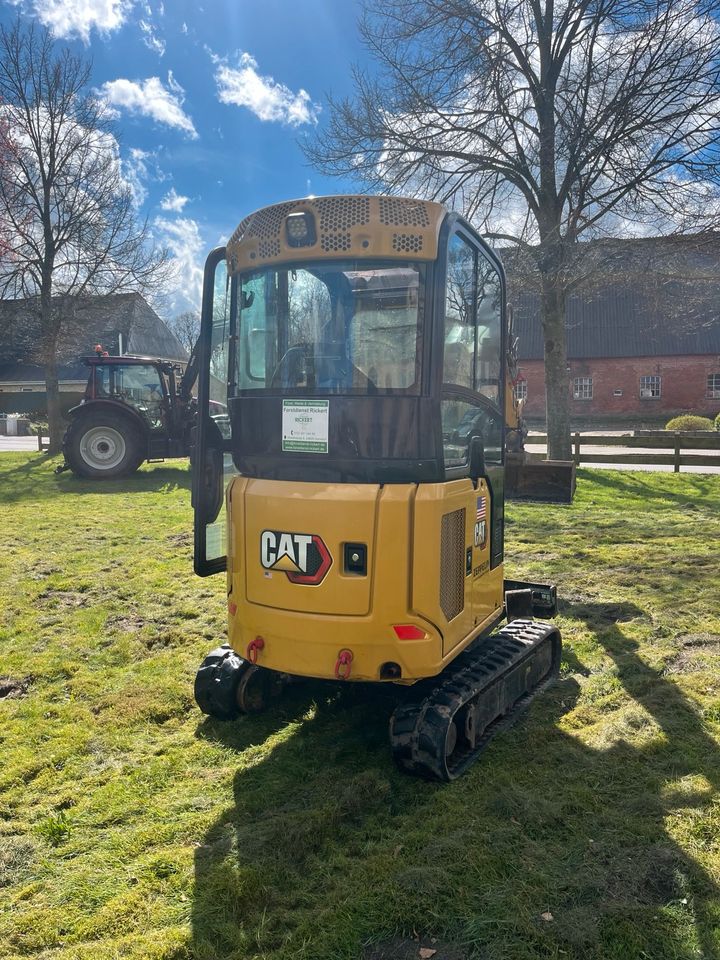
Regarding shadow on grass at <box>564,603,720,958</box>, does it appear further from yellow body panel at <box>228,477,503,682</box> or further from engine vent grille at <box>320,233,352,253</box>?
engine vent grille at <box>320,233,352,253</box>

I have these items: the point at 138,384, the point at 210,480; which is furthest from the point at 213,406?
the point at 138,384

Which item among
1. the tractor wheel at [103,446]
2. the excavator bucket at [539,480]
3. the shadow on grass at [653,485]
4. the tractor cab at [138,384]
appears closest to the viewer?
the excavator bucket at [539,480]

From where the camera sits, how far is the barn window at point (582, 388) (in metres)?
39.1

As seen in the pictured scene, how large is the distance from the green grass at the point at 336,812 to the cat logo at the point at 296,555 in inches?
42.1

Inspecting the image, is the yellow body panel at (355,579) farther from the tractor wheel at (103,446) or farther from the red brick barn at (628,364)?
the red brick barn at (628,364)

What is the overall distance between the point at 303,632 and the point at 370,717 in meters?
1.16

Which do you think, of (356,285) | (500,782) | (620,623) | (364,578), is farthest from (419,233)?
(620,623)

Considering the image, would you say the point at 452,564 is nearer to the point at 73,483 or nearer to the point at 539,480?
the point at 539,480

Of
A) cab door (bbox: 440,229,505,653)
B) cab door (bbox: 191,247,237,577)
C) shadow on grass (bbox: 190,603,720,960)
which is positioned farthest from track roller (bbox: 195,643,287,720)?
cab door (bbox: 440,229,505,653)

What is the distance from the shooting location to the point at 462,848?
297cm

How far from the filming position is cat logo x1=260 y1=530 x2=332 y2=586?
3.33 metres

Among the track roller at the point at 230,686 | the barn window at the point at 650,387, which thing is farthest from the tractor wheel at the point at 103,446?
the barn window at the point at 650,387

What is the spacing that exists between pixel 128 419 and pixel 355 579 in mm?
12331

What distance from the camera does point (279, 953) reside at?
8.09 feet
